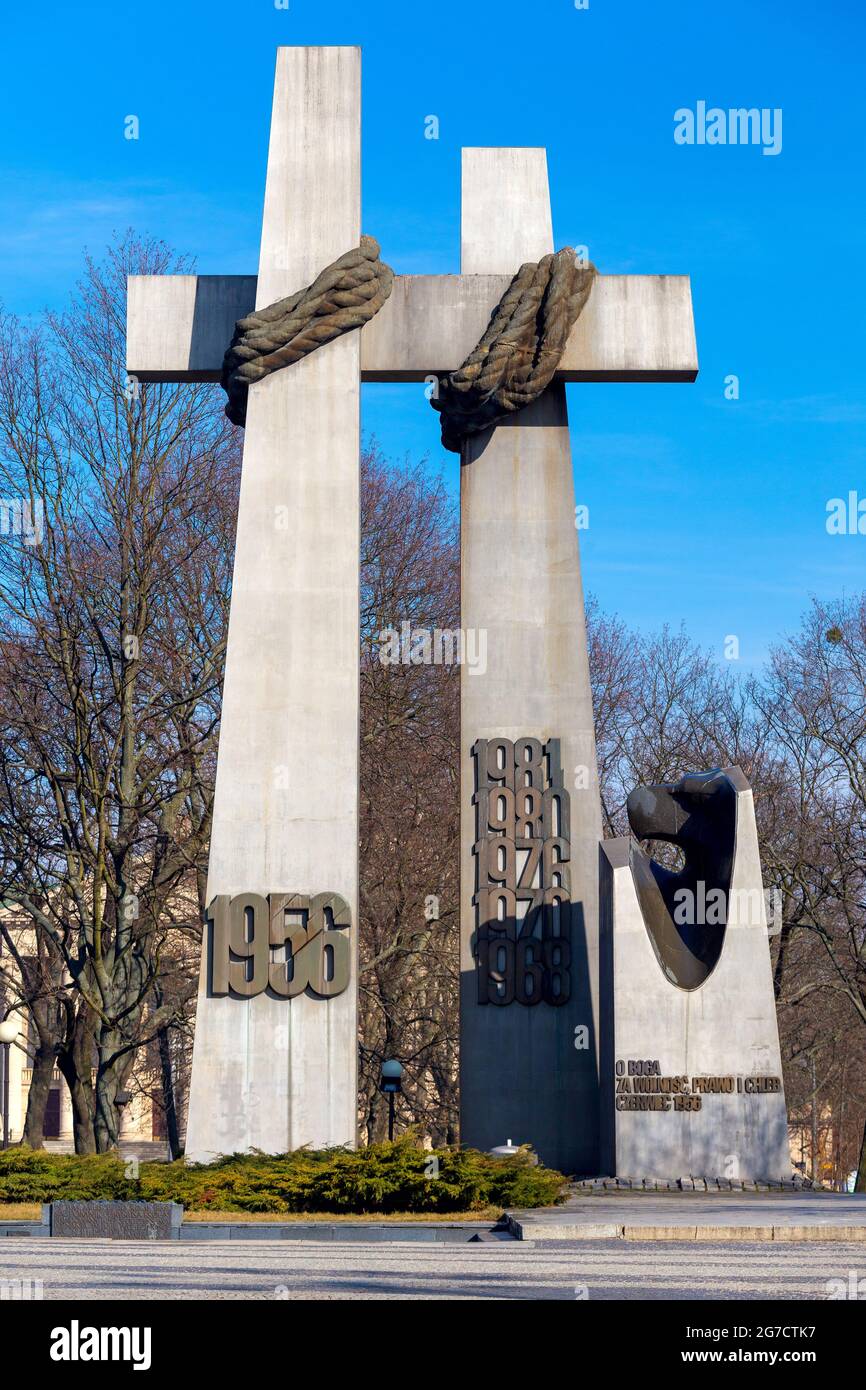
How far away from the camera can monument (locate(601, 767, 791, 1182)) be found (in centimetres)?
1844

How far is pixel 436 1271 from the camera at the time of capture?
395 inches

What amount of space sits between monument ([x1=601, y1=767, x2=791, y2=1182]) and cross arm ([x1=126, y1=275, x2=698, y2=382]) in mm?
5950

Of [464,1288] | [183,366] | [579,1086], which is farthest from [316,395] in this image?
Result: [464,1288]

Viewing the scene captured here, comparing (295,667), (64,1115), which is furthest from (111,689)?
(64,1115)

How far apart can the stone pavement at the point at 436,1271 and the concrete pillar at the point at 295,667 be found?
6773 millimetres

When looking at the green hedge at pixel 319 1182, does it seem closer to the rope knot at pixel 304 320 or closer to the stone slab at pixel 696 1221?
the stone slab at pixel 696 1221

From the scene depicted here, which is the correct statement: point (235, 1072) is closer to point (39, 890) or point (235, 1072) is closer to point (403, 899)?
point (39, 890)

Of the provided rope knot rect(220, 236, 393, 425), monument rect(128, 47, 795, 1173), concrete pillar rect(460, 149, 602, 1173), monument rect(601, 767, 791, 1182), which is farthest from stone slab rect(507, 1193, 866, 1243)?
rope knot rect(220, 236, 393, 425)

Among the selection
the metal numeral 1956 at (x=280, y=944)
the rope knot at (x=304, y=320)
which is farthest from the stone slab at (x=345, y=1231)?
the rope knot at (x=304, y=320)

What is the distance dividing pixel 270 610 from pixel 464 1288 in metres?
12.6

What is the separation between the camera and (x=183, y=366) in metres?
22.2

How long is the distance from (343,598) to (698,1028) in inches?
248

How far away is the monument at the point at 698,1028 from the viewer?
18.4 metres
